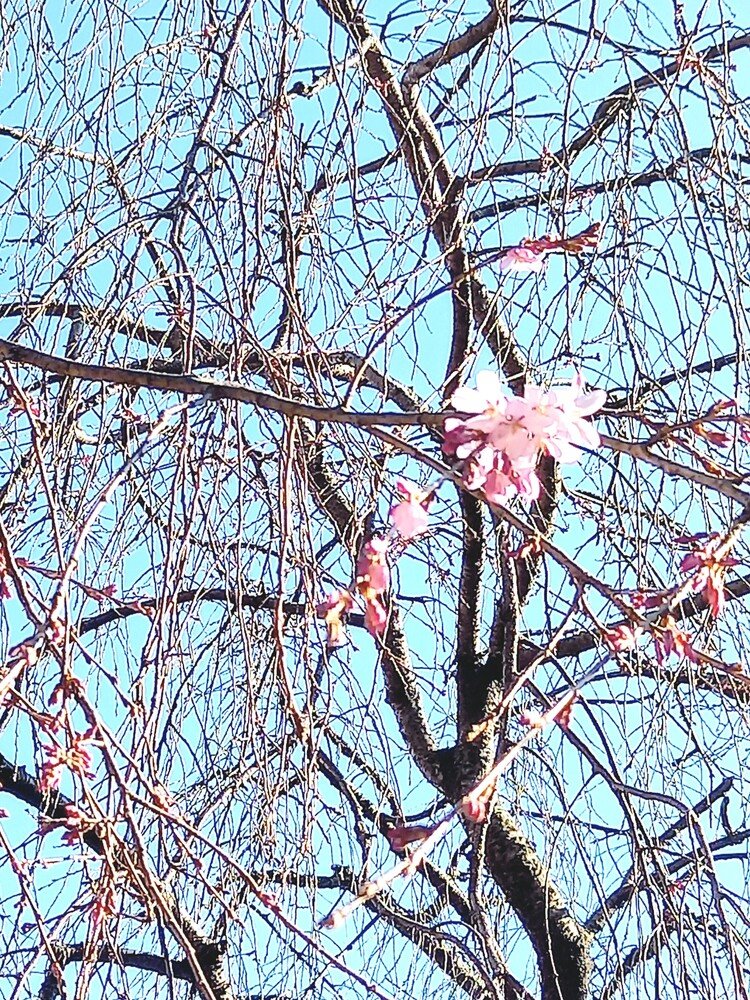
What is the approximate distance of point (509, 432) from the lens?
3.17 ft

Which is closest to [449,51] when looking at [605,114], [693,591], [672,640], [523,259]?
[605,114]

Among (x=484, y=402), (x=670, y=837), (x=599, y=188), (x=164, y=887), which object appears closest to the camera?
(x=484, y=402)

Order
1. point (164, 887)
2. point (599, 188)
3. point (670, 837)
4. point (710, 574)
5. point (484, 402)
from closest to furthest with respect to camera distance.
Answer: point (484, 402)
point (710, 574)
point (164, 887)
point (599, 188)
point (670, 837)

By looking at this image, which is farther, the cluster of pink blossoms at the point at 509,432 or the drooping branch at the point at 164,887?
the drooping branch at the point at 164,887

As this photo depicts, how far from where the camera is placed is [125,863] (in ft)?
4.15

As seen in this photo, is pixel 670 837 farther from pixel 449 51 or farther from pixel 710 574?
pixel 449 51

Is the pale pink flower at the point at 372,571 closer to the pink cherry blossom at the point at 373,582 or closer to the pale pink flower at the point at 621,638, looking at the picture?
the pink cherry blossom at the point at 373,582

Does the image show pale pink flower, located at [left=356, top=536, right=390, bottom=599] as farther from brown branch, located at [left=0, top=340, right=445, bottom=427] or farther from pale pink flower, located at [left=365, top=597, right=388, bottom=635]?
brown branch, located at [left=0, top=340, right=445, bottom=427]

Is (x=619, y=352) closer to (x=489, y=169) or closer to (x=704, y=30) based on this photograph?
(x=489, y=169)

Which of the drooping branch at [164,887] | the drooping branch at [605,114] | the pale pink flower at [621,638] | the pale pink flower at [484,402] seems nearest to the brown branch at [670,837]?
the drooping branch at [164,887]

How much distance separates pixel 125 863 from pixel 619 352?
3.58ft

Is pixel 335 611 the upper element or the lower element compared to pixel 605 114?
lower

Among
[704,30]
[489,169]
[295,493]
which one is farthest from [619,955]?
[704,30]

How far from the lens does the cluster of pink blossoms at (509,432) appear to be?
961mm
